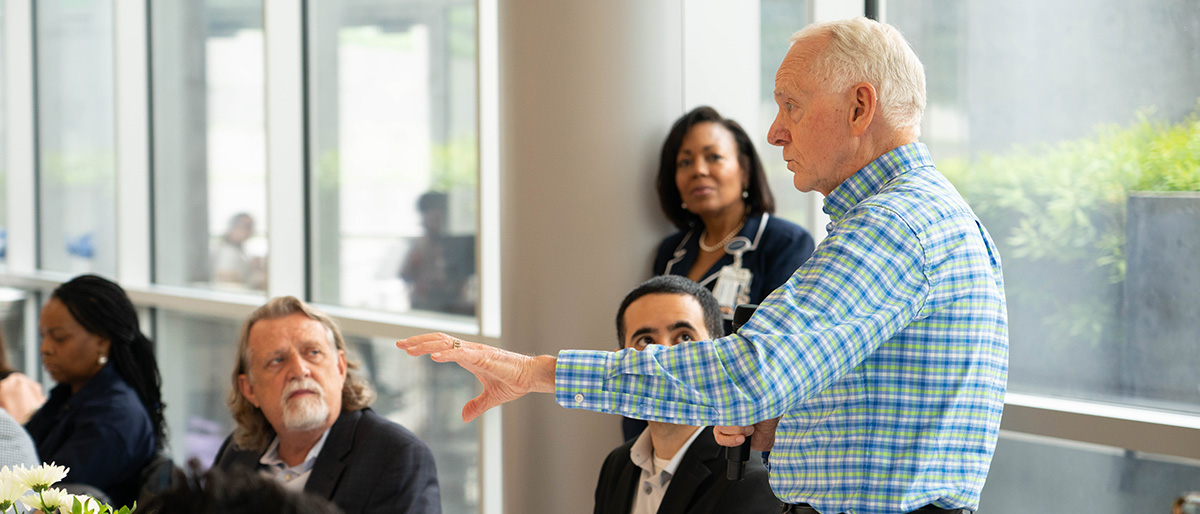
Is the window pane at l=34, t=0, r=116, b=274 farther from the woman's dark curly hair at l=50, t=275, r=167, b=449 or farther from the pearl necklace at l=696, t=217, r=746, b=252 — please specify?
the pearl necklace at l=696, t=217, r=746, b=252

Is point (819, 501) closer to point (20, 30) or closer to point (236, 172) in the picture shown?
point (236, 172)

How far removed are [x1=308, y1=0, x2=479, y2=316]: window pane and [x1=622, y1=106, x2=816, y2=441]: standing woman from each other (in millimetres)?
1164

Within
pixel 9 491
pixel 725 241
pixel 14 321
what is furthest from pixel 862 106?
pixel 14 321

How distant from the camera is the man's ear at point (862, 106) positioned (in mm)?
1269

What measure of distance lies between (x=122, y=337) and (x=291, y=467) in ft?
3.44

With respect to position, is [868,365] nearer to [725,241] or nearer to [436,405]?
[725,241]

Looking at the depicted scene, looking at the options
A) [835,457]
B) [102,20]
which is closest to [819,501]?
[835,457]

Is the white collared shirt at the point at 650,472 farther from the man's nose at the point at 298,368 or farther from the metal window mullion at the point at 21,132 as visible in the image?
the metal window mullion at the point at 21,132

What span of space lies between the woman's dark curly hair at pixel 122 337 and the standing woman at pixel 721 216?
1.78 metres

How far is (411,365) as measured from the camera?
157 inches

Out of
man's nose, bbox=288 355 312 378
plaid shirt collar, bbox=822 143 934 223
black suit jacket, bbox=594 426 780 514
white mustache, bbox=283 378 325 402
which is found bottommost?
black suit jacket, bbox=594 426 780 514

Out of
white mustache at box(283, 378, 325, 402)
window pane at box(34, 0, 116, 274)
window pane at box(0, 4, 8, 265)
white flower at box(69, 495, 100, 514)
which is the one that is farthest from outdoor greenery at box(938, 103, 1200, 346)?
window pane at box(0, 4, 8, 265)

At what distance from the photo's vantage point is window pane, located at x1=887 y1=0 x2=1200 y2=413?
2158 millimetres

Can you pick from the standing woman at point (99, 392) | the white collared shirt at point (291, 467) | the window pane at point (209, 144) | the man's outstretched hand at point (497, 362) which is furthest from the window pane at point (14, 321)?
the man's outstretched hand at point (497, 362)
